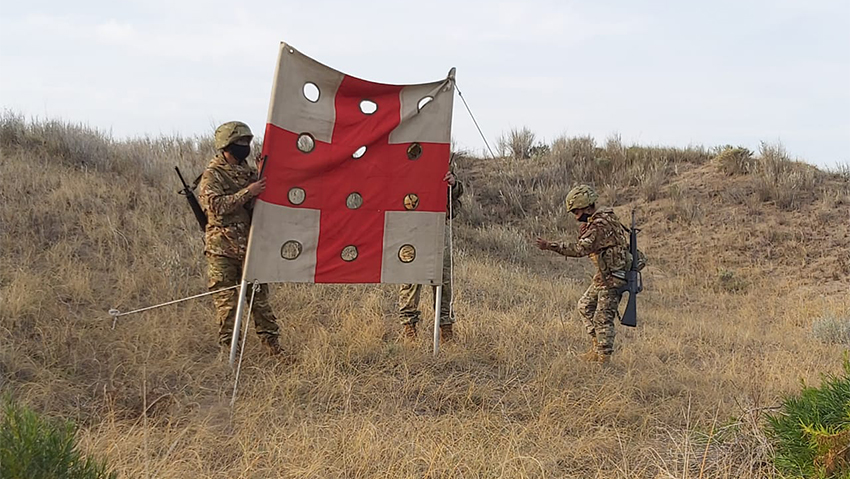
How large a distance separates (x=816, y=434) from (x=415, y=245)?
3510 millimetres

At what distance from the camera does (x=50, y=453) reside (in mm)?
2484

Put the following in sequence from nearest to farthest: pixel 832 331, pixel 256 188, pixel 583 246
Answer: pixel 256 188
pixel 583 246
pixel 832 331

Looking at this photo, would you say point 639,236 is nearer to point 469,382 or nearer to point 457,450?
point 469,382

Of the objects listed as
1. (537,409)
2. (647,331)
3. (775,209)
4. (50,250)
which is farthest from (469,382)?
(775,209)

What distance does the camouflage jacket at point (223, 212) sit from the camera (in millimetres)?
5531

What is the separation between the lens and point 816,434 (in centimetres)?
320

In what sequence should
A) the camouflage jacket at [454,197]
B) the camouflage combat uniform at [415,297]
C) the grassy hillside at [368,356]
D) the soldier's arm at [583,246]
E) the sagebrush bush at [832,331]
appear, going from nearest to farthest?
the grassy hillside at [368,356] < the soldier's arm at [583,246] < the camouflage jacket at [454,197] < the camouflage combat uniform at [415,297] < the sagebrush bush at [832,331]

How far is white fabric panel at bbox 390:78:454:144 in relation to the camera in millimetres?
5934

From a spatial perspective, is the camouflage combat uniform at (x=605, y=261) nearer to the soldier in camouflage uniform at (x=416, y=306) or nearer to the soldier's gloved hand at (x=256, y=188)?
the soldier in camouflage uniform at (x=416, y=306)

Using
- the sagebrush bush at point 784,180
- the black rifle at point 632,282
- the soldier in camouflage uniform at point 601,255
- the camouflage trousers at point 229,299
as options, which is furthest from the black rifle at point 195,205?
the sagebrush bush at point 784,180

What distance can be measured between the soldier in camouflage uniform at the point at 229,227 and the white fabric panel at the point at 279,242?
25cm

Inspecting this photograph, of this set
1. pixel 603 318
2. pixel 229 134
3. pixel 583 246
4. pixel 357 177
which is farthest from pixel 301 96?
pixel 603 318

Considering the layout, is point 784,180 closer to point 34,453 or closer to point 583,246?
point 583,246

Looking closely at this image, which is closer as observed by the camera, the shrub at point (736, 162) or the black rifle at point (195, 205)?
the black rifle at point (195, 205)
